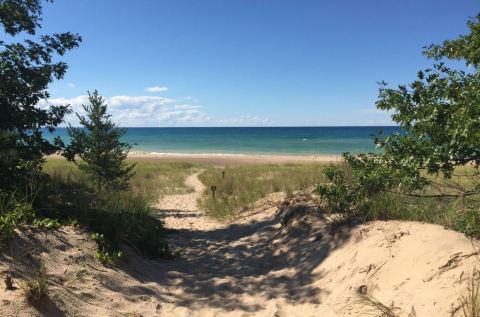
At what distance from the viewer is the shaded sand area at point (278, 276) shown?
177 inches

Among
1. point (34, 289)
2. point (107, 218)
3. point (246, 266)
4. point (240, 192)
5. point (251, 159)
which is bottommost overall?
point (251, 159)

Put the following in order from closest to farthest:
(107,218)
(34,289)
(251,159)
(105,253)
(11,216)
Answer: (34,289) → (11,216) → (105,253) → (107,218) → (251,159)

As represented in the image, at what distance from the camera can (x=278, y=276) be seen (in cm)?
668

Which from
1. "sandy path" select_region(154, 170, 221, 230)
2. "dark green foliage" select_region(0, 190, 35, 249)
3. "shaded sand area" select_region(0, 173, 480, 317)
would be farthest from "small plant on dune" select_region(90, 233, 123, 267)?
"sandy path" select_region(154, 170, 221, 230)

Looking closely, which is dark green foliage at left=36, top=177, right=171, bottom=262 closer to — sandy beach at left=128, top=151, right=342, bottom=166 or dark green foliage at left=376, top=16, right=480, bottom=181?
dark green foliage at left=376, top=16, right=480, bottom=181

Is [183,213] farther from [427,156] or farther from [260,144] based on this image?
[260,144]

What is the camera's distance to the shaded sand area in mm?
4488

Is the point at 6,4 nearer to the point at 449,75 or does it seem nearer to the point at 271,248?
the point at 271,248

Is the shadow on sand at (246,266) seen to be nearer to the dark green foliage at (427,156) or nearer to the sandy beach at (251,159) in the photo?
the dark green foliage at (427,156)

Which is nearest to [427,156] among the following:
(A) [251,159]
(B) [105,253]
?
(B) [105,253]

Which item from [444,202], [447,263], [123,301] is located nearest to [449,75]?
[444,202]

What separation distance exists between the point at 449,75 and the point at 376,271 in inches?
118

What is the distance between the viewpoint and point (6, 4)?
796 cm

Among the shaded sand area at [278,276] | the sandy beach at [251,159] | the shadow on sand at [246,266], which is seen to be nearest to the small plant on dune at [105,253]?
the shaded sand area at [278,276]
